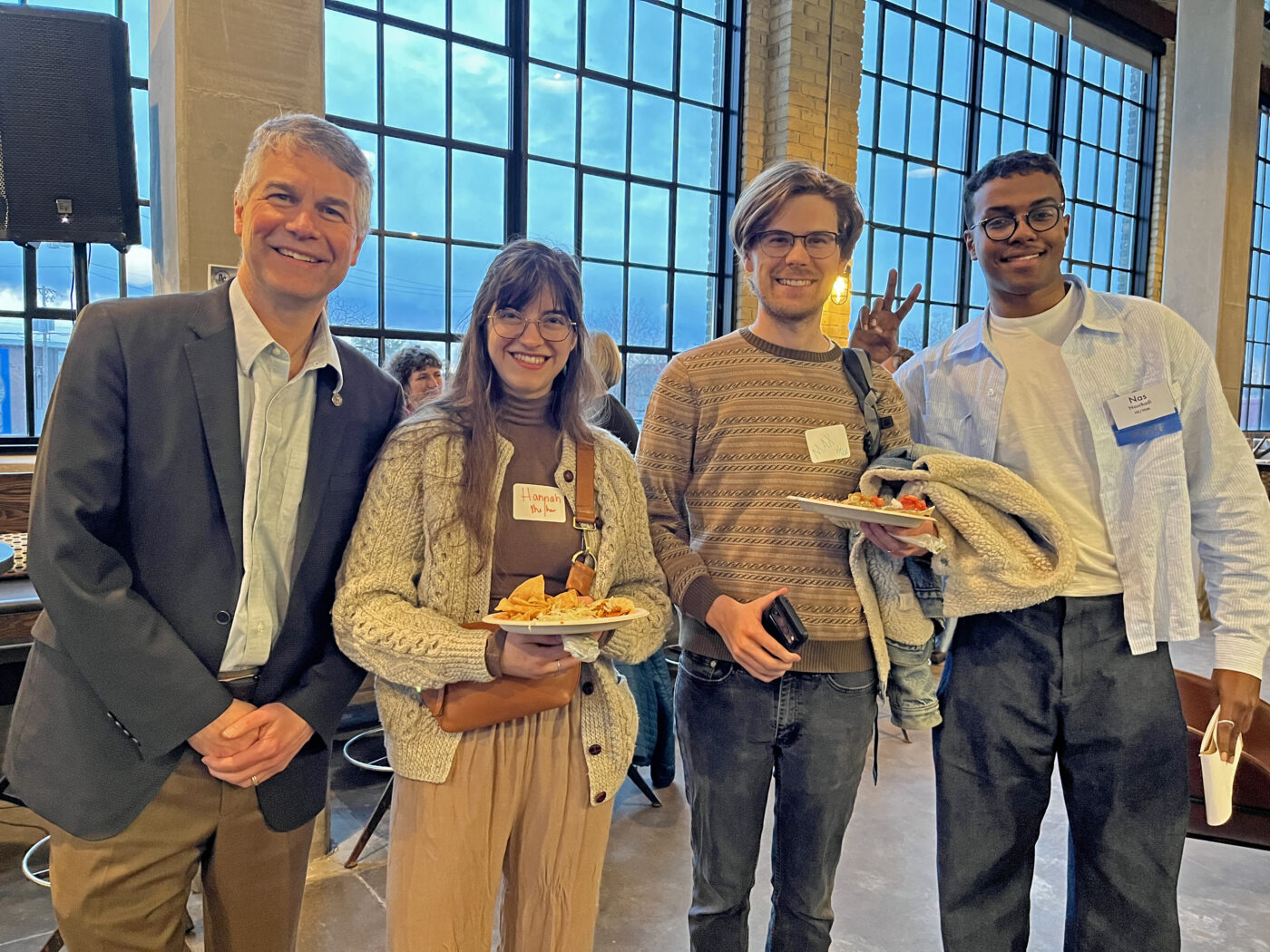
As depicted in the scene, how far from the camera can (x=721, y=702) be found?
5.32 ft

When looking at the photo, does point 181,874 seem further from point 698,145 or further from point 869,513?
point 698,145

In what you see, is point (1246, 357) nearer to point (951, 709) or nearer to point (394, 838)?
point (951, 709)

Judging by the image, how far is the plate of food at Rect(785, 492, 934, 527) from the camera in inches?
54.2

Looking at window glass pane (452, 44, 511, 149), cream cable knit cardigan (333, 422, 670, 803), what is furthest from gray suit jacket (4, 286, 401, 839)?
window glass pane (452, 44, 511, 149)

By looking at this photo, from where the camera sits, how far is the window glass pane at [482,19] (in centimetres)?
568

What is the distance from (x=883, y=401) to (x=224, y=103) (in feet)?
7.30

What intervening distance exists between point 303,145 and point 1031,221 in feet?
4.40

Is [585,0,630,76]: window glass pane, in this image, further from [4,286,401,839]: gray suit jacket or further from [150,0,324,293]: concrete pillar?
[4,286,401,839]: gray suit jacket

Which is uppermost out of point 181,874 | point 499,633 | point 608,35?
point 608,35

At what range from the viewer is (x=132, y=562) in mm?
1319

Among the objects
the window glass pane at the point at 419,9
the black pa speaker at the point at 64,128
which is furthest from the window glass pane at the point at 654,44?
the black pa speaker at the point at 64,128

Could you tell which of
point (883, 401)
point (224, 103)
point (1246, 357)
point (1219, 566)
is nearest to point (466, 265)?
point (224, 103)

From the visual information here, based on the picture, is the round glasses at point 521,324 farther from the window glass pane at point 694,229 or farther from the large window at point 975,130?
the large window at point 975,130

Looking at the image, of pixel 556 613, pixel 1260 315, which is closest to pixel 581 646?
pixel 556 613
